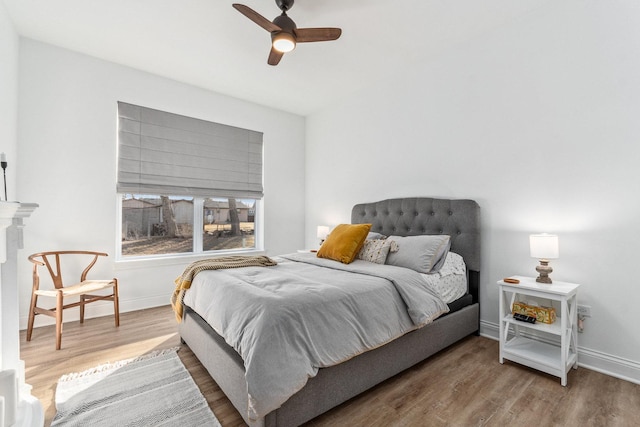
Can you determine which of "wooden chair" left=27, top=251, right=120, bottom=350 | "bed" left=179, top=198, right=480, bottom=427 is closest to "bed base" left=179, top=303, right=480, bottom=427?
"bed" left=179, top=198, right=480, bottom=427

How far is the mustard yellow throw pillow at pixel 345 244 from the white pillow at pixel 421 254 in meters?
0.31

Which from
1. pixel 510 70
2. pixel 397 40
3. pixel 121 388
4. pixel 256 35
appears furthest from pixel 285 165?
pixel 121 388

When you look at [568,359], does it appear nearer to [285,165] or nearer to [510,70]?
[510,70]

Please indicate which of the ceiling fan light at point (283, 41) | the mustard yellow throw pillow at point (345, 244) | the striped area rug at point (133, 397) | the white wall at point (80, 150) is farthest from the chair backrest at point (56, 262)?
the ceiling fan light at point (283, 41)

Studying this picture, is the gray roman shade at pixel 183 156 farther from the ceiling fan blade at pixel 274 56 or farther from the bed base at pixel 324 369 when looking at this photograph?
the bed base at pixel 324 369

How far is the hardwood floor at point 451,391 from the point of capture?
1578 millimetres

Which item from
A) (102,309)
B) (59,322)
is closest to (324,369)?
(59,322)

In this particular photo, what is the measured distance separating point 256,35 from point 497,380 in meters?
3.32

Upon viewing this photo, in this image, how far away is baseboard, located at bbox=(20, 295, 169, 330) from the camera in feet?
9.48

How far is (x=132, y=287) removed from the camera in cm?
337

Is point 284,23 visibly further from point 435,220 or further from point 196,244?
point 196,244

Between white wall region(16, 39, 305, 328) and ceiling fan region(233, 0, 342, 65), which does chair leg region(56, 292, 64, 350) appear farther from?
ceiling fan region(233, 0, 342, 65)

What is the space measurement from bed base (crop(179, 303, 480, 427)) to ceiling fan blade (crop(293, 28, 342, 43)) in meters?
2.16

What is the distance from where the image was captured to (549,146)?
7.71 ft
